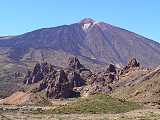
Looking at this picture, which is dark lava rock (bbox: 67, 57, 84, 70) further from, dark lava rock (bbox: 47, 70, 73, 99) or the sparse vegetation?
the sparse vegetation

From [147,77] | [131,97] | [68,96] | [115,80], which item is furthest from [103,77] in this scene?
[131,97]

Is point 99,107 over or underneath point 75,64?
underneath

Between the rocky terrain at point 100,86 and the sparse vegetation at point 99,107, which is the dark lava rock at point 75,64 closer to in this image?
the rocky terrain at point 100,86

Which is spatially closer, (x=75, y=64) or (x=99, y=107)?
(x=99, y=107)

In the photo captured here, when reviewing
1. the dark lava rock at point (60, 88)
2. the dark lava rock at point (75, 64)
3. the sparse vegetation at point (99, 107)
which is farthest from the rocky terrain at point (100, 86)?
the dark lava rock at point (75, 64)

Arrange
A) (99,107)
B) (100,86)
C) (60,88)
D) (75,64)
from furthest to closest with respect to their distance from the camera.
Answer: (75,64) < (60,88) < (100,86) < (99,107)


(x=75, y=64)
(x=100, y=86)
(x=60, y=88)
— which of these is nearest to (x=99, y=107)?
(x=100, y=86)

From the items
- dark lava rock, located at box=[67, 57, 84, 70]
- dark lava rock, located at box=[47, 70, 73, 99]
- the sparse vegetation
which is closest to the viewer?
the sparse vegetation

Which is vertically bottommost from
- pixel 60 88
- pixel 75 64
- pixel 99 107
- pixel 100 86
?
pixel 99 107

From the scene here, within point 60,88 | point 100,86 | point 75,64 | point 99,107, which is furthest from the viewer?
point 75,64

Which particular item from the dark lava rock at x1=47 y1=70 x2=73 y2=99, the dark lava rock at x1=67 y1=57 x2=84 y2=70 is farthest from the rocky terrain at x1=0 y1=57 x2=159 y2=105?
the dark lava rock at x1=67 y1=57 x2=84 y2=70

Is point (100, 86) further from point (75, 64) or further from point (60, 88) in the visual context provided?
point (75, 64)

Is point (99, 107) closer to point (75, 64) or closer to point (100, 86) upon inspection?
point (100, 86)

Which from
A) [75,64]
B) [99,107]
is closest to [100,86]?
[99,107]
